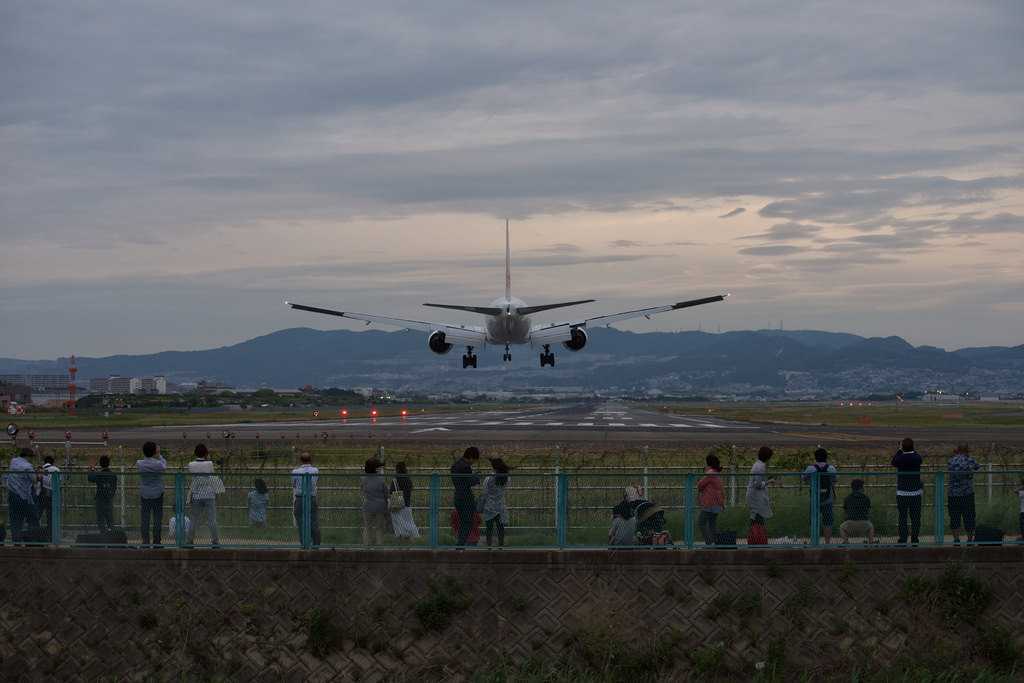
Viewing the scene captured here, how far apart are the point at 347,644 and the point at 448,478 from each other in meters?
3.68

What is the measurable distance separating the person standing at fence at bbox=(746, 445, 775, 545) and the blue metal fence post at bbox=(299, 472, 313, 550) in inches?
341

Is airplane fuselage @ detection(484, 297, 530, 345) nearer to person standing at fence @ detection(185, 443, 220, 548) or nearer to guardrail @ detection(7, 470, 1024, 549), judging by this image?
guardrail @ detection(7, 470, 1024, 549)

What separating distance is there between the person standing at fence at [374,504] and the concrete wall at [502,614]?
463 mm

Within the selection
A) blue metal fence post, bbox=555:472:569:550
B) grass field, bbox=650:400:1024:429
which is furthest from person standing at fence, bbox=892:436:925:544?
grass field, bbox=650:400:1024:429

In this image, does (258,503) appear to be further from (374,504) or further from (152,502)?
(374,504)

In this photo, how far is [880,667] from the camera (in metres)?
18.3

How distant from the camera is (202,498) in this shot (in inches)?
751

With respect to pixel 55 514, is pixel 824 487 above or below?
above

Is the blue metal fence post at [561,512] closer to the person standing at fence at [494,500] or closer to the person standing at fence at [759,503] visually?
the person standing at fence at [494,500]

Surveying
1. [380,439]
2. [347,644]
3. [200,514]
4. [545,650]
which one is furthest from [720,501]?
[380,439]

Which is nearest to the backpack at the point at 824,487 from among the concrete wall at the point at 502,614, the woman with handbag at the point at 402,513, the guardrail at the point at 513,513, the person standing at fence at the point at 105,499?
the guardrail at the point at 513,513

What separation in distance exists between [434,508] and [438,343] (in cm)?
4461

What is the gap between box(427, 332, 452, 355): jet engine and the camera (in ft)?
205

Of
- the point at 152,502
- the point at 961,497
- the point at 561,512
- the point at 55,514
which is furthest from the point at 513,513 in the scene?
the point at 55,514
